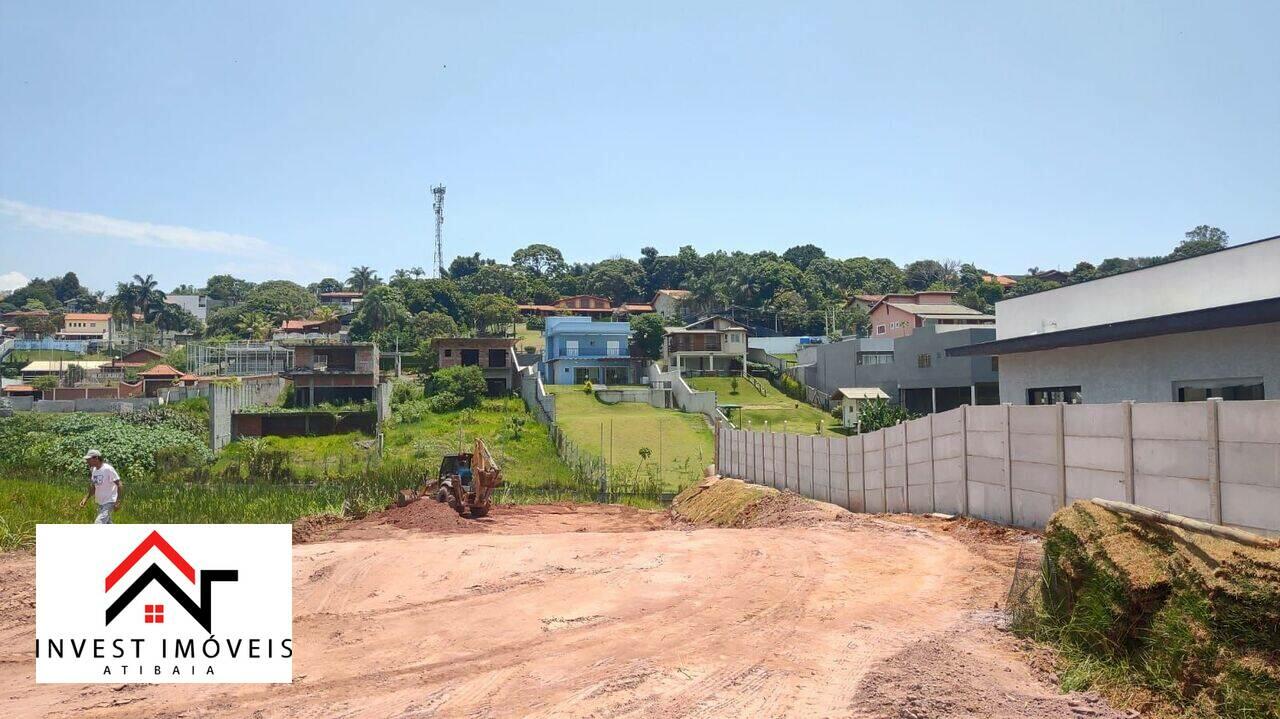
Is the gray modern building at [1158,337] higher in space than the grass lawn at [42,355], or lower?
lower

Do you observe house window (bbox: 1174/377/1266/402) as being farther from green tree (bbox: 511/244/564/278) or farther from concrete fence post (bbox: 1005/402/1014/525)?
green tree (bbox: 511/244/564/278)

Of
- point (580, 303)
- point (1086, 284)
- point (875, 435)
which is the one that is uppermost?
point (580, 303)

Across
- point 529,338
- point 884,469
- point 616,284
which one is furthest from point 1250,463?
point 616,284

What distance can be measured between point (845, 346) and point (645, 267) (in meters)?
82.5

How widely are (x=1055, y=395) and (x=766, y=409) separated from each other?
3729 centimetres

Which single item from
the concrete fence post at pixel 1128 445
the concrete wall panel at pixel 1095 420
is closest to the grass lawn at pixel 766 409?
the concrete wall panel at pixel 1095 420

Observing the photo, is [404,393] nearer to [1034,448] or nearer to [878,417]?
[878,417]

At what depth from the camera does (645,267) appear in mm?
141500

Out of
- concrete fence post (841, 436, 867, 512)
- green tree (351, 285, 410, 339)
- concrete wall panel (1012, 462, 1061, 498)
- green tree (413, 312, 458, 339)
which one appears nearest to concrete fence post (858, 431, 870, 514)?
concrete fence post (841, 436, 867, 512)

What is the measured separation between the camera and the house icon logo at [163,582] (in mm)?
8547

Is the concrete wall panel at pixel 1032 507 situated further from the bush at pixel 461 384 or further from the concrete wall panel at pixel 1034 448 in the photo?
the bush at pixel 461 384

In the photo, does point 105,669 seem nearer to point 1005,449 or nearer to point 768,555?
point 768,555

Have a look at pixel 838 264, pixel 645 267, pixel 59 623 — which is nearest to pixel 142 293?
pixel 645 267

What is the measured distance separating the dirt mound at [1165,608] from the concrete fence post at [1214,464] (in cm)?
303
